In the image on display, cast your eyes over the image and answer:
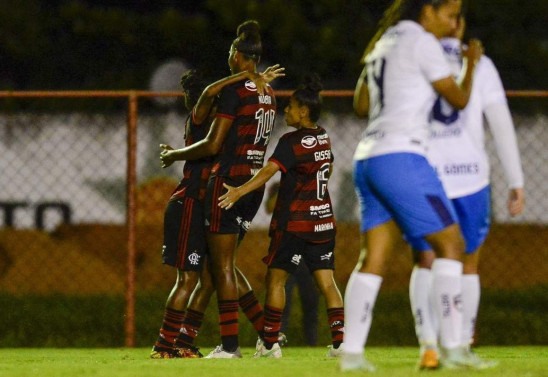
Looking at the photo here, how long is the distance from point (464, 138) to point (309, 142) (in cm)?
209

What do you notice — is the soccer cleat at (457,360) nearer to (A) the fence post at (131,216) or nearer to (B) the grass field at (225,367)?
(B) the grass field at (225,367)

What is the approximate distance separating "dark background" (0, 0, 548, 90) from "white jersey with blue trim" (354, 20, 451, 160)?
1351 cm

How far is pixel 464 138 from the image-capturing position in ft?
23.5

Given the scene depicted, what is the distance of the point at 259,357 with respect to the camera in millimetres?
9156

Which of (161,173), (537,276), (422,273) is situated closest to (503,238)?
(537,276)

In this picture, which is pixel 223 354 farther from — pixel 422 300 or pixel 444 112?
pixel 444 112

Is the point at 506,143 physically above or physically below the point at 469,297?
above

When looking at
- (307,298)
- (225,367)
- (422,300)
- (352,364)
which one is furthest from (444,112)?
(307,298)

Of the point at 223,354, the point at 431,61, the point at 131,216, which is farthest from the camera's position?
the point at 131,216

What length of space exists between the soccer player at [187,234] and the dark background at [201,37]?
1120 centimetres

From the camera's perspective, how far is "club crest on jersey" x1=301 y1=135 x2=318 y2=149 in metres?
9.11

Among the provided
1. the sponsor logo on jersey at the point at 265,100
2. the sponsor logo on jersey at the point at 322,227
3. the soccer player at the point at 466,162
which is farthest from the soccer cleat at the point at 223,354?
the soccer player at the point at 466,162

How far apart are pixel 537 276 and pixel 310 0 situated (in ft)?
18.6

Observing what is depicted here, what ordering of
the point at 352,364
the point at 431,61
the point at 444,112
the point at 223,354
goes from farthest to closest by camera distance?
the point at 223,354, the point at 444,112, the point at 352,364, the point at 431,61
